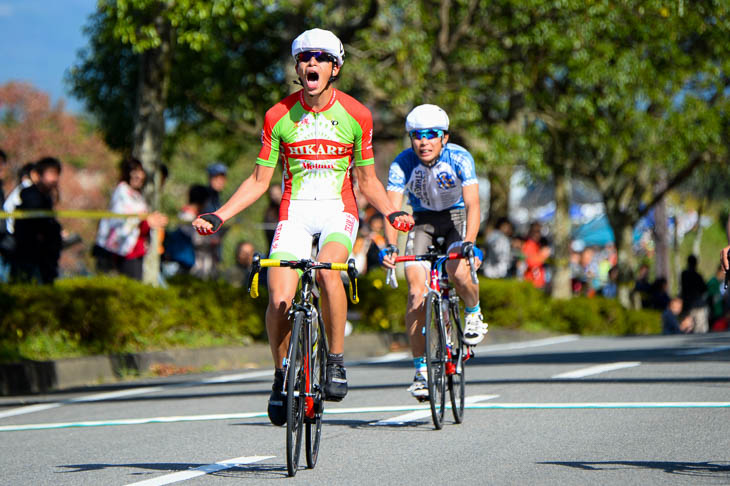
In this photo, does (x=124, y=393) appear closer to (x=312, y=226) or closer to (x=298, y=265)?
(x=312, y=226)

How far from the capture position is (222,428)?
8.34m

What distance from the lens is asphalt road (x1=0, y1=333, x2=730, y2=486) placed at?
20.9 feet

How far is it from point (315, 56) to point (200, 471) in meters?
2.31

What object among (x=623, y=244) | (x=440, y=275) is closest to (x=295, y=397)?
(x=440, y=275)

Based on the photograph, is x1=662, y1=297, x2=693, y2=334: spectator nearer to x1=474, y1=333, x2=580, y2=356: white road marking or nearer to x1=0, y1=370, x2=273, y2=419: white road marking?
x1=474, y1=333, x2=580, y2=356: white road marking

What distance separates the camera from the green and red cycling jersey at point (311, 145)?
6.85m

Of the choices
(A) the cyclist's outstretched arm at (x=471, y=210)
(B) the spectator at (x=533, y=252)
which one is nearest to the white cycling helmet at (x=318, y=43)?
(A) the cyclist's outstretched arm at (x=471, y=210)

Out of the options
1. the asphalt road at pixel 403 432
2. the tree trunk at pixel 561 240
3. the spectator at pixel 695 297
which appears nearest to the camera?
the asphalt road at pixel 403 432

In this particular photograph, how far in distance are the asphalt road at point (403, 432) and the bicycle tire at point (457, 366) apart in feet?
0.42

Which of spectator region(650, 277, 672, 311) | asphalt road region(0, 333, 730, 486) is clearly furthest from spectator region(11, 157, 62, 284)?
spectator region(650, 277, 672, 311)

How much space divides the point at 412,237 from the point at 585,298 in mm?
15577

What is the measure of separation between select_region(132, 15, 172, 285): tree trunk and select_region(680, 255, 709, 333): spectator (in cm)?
1237

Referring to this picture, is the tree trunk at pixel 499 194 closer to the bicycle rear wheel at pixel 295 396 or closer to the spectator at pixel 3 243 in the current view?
the spectator at pixel 3 243

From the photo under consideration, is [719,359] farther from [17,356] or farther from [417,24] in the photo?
[417,24]
